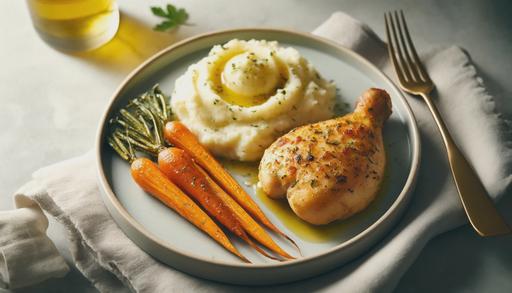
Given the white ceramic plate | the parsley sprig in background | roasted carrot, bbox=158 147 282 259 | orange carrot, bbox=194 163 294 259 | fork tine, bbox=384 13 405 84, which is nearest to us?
the white ceramic plate

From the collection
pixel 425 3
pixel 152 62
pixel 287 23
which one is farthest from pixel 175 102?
pixel 425 3

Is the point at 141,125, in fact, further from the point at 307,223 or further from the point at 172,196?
the point at 307,223

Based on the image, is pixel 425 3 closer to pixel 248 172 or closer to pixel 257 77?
pixel 257 77

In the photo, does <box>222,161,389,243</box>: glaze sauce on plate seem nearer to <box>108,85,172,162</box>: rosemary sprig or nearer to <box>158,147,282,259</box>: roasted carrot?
<box>158,147,282,259</box>: roasted carrot

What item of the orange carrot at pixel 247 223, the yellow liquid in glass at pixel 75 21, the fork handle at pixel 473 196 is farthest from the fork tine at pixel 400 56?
the yellow liquid in glass at pixel 75 21

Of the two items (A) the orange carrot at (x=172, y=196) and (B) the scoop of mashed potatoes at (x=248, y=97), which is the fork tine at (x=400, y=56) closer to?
(B) the scoop of mashed potatoes at (x=248, y=97)

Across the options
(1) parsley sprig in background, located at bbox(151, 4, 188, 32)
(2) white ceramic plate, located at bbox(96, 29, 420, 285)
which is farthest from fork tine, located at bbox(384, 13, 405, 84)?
(1) parsley sprig in background, located at bbox(151, 4, 188, 32)
